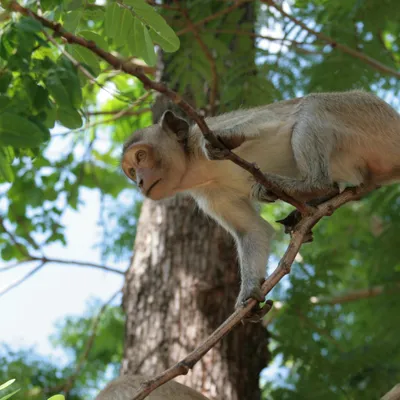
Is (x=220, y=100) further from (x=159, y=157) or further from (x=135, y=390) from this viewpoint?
(x=135, y=390)

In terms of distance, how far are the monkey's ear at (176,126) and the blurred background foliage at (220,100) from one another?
0.26 metres

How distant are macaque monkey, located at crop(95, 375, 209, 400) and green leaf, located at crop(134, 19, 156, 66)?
2.18 m

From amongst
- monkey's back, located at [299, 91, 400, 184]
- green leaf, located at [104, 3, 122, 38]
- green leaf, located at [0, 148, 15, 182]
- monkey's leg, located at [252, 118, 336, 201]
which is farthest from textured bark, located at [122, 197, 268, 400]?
green leaf, located at [104, 3, 122, 38]

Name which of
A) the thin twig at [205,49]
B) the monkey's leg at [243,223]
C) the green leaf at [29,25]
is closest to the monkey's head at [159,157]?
the monkey's leg at [243,223]

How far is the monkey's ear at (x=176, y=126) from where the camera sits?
5496mm

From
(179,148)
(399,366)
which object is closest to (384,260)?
(399,366)

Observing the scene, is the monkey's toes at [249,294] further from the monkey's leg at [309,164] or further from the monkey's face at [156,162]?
the monkey's face at [156,162]

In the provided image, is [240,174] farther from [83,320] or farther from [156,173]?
[83,320]

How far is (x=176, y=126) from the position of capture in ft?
18.1

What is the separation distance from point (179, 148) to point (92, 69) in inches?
37.3

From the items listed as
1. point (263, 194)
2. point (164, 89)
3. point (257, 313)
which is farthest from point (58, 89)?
point (257, 313)

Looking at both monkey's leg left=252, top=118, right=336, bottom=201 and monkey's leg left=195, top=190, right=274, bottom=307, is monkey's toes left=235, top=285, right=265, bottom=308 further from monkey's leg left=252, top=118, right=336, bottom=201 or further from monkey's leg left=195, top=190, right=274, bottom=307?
monkey's leg left=252, top=118, right=336, bottom=201

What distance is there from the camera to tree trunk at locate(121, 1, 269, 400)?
645 cm

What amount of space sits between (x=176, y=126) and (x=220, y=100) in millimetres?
1863
